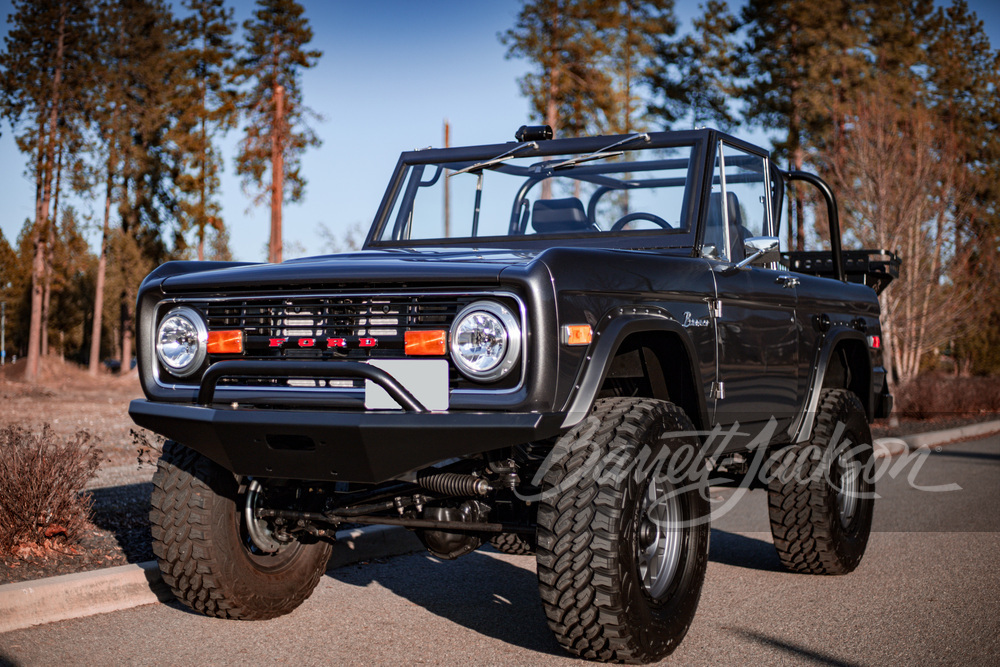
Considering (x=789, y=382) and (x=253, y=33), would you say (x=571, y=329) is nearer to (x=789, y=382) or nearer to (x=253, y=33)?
(x=789, y=382)

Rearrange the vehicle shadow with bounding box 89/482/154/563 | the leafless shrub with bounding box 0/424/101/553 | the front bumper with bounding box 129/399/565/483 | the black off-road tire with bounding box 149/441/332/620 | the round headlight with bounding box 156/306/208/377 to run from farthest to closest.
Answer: the vehicle shadow with bounding box 89/482/154/563
the leafless shrub with bounding box 0/424/101/553
the black off-road tire with bounding box 149/441/332/620
the round headlight with bounding box 156/306/208/377
the front bumper with bounding box 129/399/565/483

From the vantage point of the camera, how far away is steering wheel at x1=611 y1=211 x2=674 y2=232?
4930mm

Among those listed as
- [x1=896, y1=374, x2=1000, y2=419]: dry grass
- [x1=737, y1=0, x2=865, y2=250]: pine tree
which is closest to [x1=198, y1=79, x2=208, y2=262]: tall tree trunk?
[x1=737, y1=0, x2=865, y2=250]: pine tree

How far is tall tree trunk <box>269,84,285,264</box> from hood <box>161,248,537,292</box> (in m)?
24.4

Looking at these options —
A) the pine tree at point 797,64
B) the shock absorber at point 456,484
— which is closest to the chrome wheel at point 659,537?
the shock absorber at point 456,484

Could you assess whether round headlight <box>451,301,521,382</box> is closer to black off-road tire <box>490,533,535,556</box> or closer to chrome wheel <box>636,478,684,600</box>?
chrome wheel <box>636,478,684,600</box>

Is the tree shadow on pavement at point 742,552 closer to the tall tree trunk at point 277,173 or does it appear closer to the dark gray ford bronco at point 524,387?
the dark gray ford bronco at point 524,387

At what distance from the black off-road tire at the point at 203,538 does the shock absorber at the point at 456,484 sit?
3.42 feet

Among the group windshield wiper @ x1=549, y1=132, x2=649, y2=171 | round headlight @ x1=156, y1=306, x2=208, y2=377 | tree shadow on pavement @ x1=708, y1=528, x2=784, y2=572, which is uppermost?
windshield wiper @ x1=549, y1=132, x2=649, y2=171

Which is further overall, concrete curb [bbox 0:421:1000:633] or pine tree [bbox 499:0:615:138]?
pine tree [bbox 499:0:615:138]

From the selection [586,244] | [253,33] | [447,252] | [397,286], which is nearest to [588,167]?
[586,244]

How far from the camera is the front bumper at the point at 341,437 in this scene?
11.1ft

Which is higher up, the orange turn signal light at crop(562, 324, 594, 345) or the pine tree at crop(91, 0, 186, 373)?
the pine tree at crop(91, 0, 186, 373)

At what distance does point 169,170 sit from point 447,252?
34.6m
